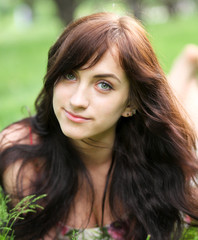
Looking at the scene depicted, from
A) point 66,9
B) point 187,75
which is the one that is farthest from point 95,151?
point 66,9

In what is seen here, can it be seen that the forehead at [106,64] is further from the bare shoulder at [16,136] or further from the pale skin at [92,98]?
the bare shoulder at [16,136]

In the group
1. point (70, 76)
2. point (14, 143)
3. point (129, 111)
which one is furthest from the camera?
point (14, 143)

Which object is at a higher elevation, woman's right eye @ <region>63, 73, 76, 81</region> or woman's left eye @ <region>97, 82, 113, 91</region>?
woman's right eye @ <region>63, 73, 76, 81</region>

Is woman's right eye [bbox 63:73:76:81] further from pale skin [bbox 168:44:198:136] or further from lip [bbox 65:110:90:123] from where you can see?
pale skin [bbox 168:44:198:136]

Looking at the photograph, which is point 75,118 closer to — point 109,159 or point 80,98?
point 80,98

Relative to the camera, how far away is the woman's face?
2303mm

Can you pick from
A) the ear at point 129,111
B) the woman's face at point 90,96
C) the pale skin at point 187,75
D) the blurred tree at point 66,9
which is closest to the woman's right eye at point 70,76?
the woman's face at point 90,96

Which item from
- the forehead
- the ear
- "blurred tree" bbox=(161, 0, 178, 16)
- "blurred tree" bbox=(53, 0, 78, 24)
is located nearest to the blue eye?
the forehead

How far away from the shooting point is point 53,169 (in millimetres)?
2754

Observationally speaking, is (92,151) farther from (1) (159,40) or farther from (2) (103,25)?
(1) (159,40)

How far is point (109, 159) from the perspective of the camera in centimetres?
297

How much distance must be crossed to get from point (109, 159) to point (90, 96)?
760mm

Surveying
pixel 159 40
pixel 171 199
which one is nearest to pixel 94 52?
pixel 171 199

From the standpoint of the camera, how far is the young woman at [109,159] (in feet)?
7.95
